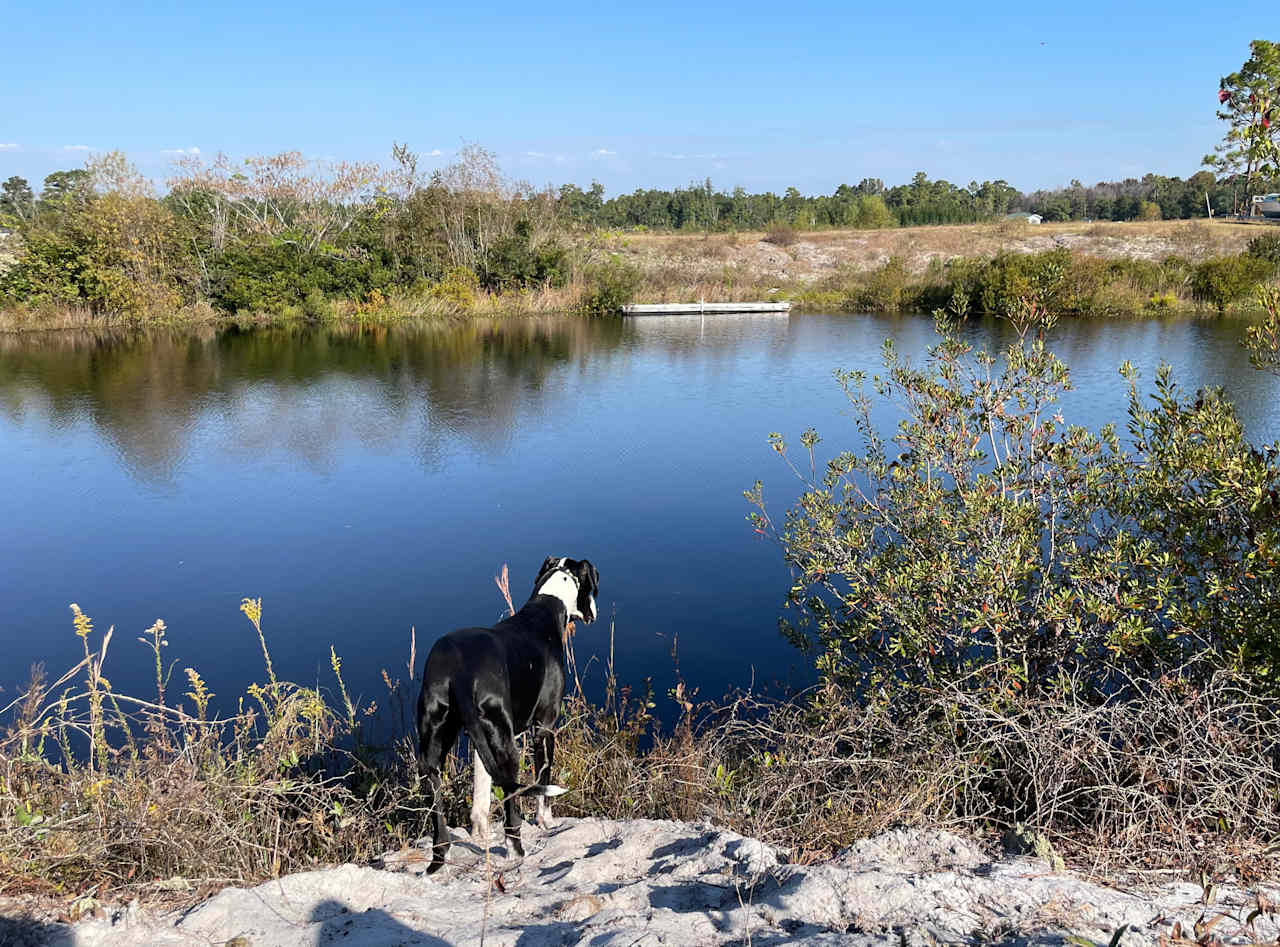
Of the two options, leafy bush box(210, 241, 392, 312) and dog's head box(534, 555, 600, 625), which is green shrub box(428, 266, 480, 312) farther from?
dog's head box(534, 555, 600, 625)

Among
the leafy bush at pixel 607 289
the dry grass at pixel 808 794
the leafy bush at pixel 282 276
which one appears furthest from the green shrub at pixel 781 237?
the dry grass at pixel 808 794

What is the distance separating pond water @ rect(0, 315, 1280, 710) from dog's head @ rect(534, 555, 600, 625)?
1667mm

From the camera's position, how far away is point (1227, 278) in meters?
28.5

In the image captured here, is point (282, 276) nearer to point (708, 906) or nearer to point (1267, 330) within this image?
point (1267, 330)

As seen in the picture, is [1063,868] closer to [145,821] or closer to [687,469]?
[145,821]

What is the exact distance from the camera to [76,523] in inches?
390

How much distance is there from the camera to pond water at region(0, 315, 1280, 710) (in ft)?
23.7

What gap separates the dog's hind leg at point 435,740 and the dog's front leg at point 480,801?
0.18 metres

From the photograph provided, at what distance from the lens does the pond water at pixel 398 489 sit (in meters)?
7.22

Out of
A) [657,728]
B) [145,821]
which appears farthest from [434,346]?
[145,821]

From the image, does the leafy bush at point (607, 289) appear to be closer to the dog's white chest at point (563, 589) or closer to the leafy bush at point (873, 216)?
the dog's white chest at point (563, 589)

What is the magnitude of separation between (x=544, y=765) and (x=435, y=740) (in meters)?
0.66

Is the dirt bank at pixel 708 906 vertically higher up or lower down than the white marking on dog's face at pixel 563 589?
lower down

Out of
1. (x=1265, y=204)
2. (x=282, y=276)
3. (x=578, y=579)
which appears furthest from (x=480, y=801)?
(x=282, y=276)
